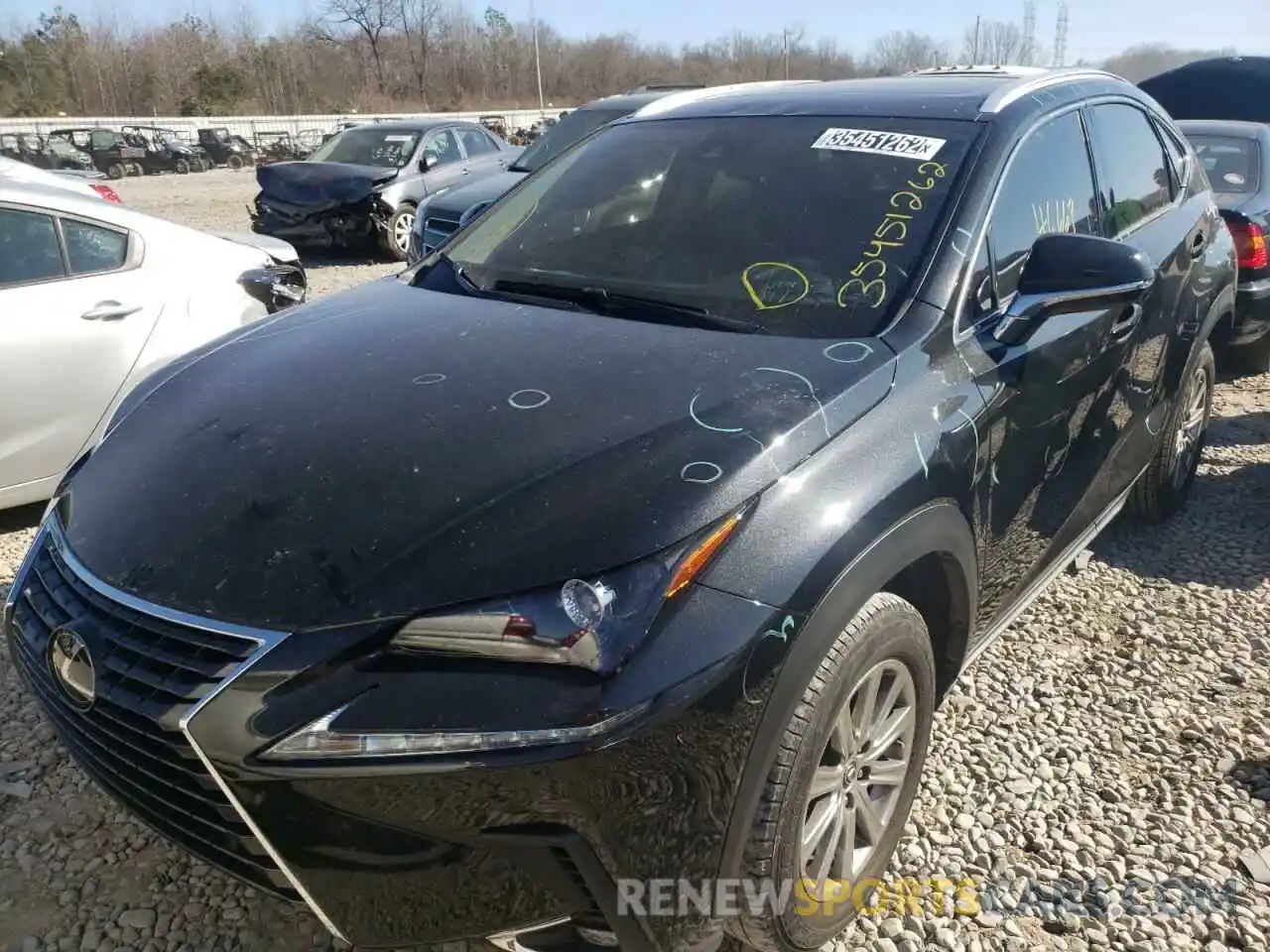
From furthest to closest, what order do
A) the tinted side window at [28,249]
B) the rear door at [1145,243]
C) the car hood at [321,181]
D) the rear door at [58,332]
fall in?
1. the car hood at [321,181]
2. the tinted side window at [28,249]
3. the rear door at [58,332]
4. the rear door at [1145,243]

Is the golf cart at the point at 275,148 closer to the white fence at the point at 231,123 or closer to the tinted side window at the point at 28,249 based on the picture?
the white fence at the point at 231,123

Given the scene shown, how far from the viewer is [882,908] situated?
7.56 feet

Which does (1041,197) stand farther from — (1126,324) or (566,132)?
(566,132)

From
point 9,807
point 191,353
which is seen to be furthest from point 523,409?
point 9,807

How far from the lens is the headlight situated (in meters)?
1.54

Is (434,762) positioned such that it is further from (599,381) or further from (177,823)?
(599,381)

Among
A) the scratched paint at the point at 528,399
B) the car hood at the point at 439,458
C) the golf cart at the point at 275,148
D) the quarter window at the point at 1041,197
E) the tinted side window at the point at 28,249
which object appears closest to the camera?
the car hood at the point at 439,458

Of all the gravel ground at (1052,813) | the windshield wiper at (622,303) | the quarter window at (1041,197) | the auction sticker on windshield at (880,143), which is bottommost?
the gravel ground at (1052,813)

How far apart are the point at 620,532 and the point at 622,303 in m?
1.04

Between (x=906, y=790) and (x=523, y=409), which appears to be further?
(x=906, y=790)

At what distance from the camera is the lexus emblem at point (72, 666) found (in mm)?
1784

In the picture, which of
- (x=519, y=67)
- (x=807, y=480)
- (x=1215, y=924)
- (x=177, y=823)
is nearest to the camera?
(x=177, y=823)

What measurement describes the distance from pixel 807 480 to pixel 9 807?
231 cm

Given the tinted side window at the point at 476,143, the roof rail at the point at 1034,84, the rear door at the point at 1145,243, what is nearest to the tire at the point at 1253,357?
the rear door at the point at 1145,243
